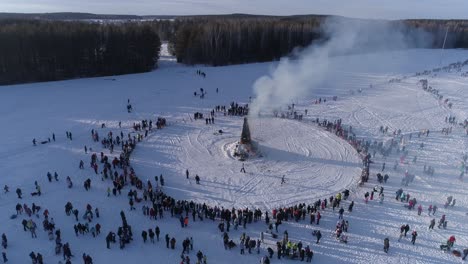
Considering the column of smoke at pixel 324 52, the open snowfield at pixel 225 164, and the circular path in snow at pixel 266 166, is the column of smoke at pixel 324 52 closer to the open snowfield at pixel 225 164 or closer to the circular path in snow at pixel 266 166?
the open snowfield at pixel 225 164

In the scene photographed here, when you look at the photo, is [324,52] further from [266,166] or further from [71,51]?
[266,166]

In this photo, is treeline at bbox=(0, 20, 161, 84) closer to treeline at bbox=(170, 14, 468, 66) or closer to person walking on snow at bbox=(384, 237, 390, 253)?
treeline at bbox=(170, 14, 468, 66)

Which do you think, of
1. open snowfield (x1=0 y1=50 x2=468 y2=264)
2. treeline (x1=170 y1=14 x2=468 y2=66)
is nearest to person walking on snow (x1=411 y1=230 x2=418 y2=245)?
open snowfield (x1=0 y1=50 x2=468 y2=264)

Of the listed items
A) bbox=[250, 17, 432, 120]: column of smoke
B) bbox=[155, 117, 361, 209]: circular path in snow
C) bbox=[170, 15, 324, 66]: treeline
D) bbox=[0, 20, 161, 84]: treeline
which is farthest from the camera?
bbox=[170, 15, 324, 66]: treeline

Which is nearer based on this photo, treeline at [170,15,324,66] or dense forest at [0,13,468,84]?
dense forest at [0,13,468,84]

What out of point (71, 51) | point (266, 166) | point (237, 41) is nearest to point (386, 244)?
point (266, 166)

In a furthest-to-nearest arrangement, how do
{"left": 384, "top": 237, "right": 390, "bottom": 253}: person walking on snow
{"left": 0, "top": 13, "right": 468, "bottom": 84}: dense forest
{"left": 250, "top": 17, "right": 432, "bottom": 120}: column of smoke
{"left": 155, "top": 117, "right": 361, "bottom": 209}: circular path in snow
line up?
{"left": 0, "top": 13, "right": 468, "bottom": 84}: dense forest → {"left": 250, "top": 17, "right": 432, "bottom": 120}: column of smoke → {"left": 155, "top": 117, "right": 361, "bottom": 209}: circular path in snow → {"left": 384, "top": 237, "right": 390, "bottom": 253}: person walking on snow

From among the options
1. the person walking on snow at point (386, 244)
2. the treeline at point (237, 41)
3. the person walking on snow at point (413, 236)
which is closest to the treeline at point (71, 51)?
the treeline at point (237, 41)
